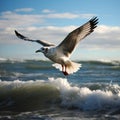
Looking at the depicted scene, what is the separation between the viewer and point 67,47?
294 inches

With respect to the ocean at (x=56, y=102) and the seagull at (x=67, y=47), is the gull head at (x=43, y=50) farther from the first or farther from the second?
the ocean at (x=56, y=102)

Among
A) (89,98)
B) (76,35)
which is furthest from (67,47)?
(89,98)

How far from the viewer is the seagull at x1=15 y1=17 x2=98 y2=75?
702 cm

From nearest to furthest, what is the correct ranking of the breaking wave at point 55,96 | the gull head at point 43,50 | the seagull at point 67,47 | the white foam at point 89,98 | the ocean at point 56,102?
the gull head at point 43,50 → the seagull at point 67,47 → the ocean at point 56,102 → the white foam at point 89,98 → the breaking wave at point 55,96

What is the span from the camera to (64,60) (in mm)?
7430

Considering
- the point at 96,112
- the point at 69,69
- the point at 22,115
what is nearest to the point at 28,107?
the point at 22,115

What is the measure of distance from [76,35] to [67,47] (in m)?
0.33

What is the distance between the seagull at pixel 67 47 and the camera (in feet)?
23.0

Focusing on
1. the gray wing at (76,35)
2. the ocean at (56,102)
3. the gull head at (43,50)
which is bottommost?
the ocean at (56,102)

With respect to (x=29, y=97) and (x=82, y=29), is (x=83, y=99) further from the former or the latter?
(x=82, y=29)

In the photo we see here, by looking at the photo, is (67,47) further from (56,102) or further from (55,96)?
(55,96)

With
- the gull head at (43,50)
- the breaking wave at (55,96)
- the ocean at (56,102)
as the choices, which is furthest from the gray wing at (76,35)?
the breaking wave at (55,96)

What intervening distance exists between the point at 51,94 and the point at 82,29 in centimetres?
703

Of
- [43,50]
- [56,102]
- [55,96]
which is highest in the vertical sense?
[43,50]
